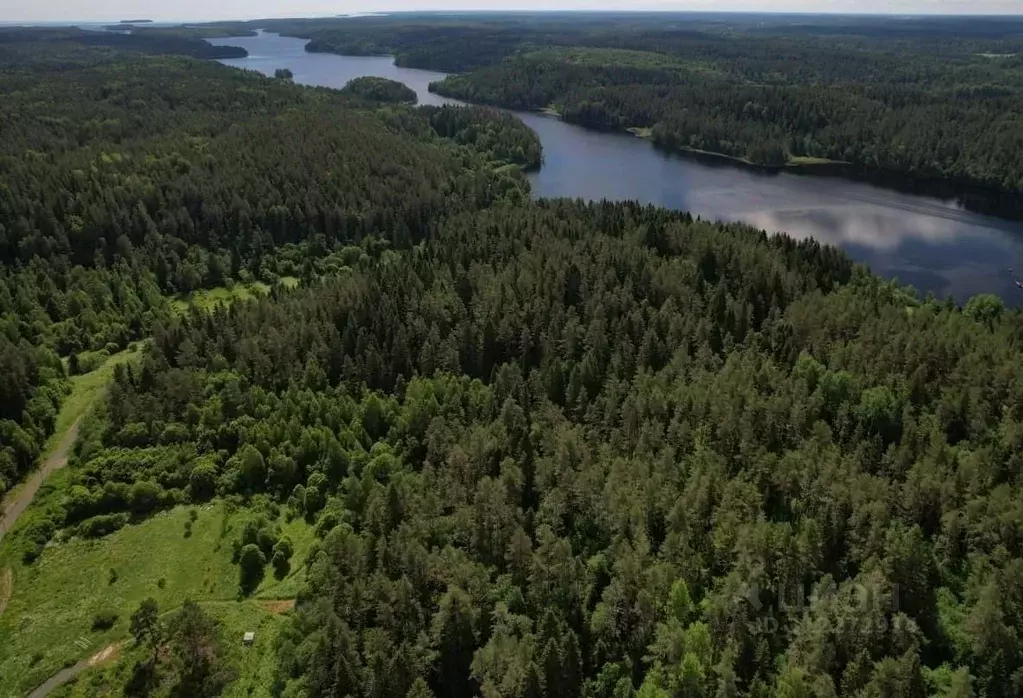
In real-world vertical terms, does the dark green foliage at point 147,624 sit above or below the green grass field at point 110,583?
above

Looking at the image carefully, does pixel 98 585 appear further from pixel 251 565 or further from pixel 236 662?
pixel 236 662

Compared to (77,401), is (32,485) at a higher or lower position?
lower

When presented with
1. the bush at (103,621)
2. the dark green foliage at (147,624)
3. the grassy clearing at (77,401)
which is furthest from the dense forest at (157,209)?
the dark green foliage at (147,624)

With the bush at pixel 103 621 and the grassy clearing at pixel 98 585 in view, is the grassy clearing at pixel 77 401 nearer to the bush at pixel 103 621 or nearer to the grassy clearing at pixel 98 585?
the grassy clearing at pixel 98 585

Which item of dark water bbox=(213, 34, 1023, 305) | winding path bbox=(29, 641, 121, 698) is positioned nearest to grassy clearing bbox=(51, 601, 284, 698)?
winding path bbox=(29, 641, 121, 698)

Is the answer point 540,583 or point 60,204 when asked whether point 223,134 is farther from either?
point 540,583

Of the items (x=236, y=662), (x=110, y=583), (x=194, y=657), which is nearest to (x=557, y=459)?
(x=236, y=662)

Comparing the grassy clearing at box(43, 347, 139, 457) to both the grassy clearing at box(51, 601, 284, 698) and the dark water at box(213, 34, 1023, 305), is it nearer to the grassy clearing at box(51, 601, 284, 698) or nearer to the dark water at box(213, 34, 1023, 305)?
the grassy clearing at box(51, 601, 284, 698)
